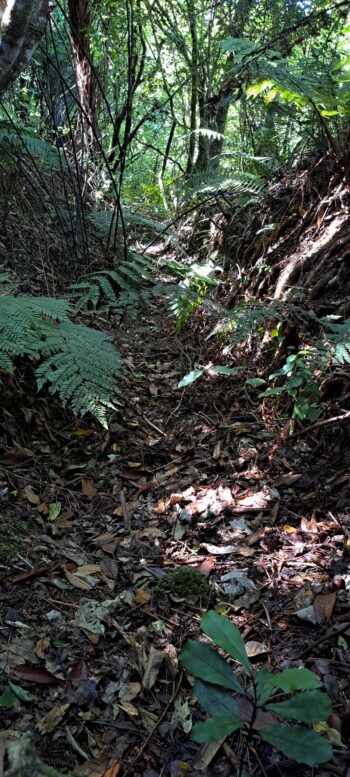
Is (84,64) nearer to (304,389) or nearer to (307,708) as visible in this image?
(304,389)

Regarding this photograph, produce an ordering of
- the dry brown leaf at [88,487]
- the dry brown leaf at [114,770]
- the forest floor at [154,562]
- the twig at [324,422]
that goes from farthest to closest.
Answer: the dry brown leaf at [88,487] → the twig at [324,422] → the forest floor at [154,562] → the dry brown leaf at [114,770]

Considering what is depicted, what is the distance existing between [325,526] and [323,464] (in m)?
0.35

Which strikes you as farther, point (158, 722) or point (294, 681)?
point (158, 722)

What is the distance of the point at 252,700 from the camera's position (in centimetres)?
114

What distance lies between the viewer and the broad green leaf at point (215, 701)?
1.10 m

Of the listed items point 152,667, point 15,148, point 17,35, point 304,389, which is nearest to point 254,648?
point 152,667

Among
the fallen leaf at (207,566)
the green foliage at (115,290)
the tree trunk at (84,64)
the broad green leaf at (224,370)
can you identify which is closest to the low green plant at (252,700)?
the fallen leaf at (207,566)

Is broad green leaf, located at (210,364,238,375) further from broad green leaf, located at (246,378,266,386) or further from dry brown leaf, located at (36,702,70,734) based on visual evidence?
dry brown leaf, located at (36,702,70,734)

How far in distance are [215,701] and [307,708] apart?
0.62 ft

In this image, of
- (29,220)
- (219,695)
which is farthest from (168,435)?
(29,220)

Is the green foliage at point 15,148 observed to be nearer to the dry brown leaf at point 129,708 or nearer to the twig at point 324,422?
the twig at point 324,422

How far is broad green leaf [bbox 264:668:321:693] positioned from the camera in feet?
3.43

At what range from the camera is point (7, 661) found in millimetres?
1462

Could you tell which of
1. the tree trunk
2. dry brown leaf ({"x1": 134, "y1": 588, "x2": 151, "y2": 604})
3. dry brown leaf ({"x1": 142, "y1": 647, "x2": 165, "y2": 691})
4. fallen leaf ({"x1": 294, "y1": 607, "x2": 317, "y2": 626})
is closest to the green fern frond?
dry brown leaf ({"x1": 134, "y1": 588, "x2": 151, "y2": 604})
